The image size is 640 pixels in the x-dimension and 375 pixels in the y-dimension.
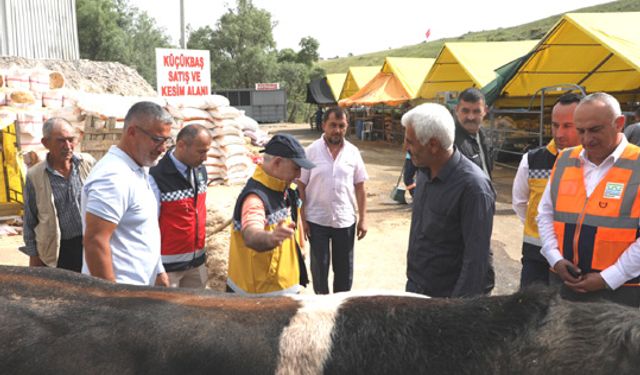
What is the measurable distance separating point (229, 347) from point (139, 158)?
69.2 inches

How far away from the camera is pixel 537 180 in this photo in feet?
11.7

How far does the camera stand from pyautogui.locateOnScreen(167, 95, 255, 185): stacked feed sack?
11250 millimetres

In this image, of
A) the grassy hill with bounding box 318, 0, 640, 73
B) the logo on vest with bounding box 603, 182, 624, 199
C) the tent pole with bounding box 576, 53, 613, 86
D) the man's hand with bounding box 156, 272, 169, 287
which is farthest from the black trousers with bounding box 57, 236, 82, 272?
the grassy hill with bounding box 318, 0, 640, 73

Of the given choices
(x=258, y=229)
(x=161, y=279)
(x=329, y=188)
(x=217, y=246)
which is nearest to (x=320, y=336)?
A: (x=258, y=229)

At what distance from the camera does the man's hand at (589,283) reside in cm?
260

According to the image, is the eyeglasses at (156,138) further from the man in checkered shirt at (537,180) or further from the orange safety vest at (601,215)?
the man in checkered shirt at (537,180)

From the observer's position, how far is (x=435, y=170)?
8.77 feet

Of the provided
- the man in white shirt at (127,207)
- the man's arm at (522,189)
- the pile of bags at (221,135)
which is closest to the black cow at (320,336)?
the man in white shirt at (127,207)

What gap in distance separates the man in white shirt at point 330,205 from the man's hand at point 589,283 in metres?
2.19

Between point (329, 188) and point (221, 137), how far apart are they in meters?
7.44

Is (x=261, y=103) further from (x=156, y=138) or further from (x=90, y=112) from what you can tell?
(x=156, y=138)

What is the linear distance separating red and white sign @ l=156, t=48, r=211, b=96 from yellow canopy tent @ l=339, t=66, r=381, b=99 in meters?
18.6

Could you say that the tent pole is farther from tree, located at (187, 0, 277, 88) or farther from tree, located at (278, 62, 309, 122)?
tree, located at (187, 0, 277, 88)

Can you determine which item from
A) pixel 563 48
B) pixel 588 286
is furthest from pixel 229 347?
pixel 563 48
